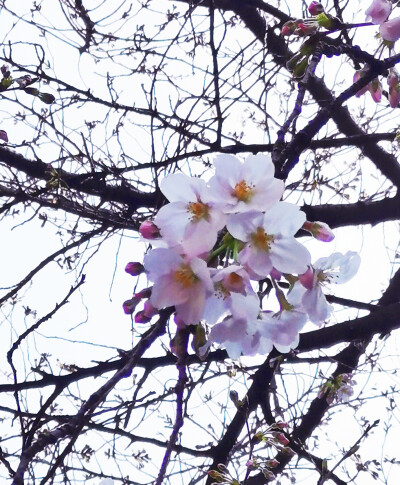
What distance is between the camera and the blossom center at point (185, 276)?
3.13ft

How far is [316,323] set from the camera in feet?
3.80

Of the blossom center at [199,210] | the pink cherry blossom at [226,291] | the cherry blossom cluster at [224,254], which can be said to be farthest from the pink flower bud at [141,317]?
the blossom center at [199,210]

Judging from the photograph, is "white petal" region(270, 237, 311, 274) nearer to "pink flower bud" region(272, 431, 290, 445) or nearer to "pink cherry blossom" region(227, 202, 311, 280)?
"pink cherry blossom" region(227, 202, 311, 280)

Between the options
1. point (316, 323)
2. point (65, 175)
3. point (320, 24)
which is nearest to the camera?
point (316, 323)

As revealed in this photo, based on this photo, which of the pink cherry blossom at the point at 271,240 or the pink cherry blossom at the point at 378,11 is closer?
the pink cherry blossom at the point at 271,240

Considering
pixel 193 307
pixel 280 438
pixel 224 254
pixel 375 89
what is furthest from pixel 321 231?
pixel 280 438

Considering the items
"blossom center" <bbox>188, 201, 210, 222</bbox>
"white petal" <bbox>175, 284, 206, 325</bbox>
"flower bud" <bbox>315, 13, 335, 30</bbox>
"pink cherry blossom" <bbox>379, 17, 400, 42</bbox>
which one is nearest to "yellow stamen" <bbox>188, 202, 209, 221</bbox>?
"blossom center" <bbox>188, 201, 210, 222</bbox>

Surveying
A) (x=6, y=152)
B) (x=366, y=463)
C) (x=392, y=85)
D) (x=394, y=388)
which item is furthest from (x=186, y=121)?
(x=394, y=388)

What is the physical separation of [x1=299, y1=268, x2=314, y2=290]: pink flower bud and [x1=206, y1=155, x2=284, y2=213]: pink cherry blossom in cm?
17

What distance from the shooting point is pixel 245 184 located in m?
1.00

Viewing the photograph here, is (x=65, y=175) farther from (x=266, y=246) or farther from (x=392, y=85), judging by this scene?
(x=266, y=246)

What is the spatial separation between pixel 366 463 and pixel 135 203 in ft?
5.94

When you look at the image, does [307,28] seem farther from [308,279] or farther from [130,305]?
[130,305]

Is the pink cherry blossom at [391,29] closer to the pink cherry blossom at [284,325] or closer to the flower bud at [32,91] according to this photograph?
the pink cherry blossom at [284,325]
